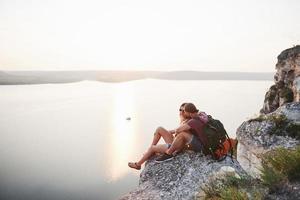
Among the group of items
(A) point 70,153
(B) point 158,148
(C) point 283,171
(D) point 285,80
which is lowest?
(A) point 70,153

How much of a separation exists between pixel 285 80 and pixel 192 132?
12.6 meters

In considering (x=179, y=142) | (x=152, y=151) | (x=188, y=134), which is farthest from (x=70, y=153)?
(x=188, y=134)

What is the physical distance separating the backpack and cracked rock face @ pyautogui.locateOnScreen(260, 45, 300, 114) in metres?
10.1

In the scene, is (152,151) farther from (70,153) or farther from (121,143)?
(121,143)

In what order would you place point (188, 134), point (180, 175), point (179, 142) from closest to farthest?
1. point (180, 175)
2. point (188, 134)
3. point (179, 142)

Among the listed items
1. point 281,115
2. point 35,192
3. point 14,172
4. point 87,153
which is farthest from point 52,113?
point 281,115

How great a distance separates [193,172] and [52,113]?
116 meters

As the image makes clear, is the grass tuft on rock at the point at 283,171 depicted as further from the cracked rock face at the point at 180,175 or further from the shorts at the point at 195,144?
the shorts at the point at 195,144

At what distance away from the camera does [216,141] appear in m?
11.1

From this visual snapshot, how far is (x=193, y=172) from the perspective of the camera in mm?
10781

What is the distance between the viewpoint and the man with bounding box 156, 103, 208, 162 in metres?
11.2

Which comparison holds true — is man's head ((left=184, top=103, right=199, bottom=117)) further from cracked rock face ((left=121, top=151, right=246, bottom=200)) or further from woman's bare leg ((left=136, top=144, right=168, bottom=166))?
woman's bare leg ((left=136, top=144, right=168, bottom=166))

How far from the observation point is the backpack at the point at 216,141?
36.5ft

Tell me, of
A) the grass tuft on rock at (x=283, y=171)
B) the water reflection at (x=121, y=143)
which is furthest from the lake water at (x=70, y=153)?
the grass tuft on rock at (x=283, y=171)
